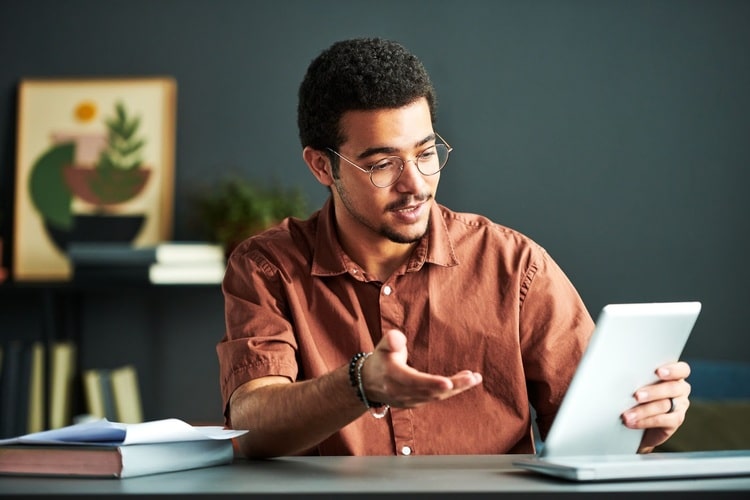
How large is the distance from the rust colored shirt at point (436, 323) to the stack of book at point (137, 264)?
1417 millimetres

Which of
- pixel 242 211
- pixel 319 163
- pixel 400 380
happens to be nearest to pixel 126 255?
pixel 242 211

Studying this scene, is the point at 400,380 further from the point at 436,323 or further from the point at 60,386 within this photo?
the point at 60,386

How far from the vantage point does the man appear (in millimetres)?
1689

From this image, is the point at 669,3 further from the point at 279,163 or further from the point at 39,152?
the point at 39,152

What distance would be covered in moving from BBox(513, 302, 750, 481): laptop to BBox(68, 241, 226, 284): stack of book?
213 cm

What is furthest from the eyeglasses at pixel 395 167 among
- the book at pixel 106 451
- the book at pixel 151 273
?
the book at pixel 151 273

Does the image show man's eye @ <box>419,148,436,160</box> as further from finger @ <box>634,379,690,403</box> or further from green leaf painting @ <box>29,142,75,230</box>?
green leaf painting @ <box>29,142,75,230</box>

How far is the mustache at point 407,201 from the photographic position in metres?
1.71

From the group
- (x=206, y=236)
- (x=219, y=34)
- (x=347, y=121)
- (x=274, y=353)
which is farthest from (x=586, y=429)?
(x=219, y=34)

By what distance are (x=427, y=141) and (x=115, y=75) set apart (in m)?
2.21

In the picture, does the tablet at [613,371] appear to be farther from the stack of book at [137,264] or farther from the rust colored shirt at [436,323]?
the stack of book at [137,264]

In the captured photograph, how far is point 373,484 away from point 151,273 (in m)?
2.28

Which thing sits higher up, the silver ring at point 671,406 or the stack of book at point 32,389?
the silver ring at point 671,406

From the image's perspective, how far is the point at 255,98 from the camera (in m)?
3.57
